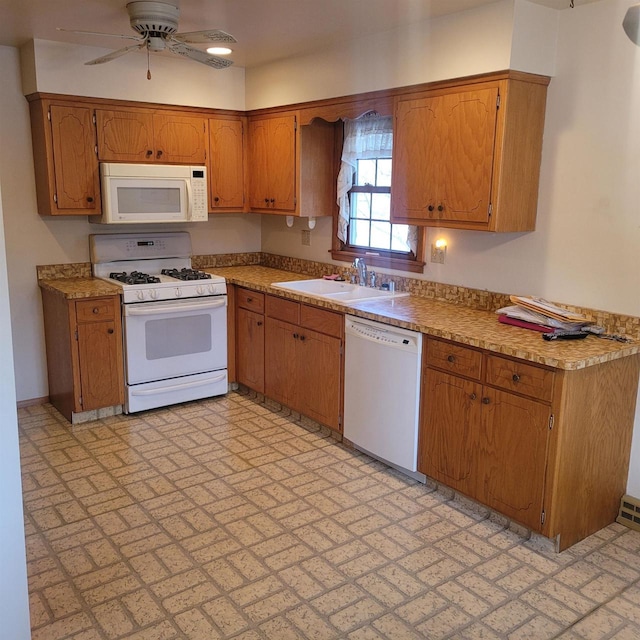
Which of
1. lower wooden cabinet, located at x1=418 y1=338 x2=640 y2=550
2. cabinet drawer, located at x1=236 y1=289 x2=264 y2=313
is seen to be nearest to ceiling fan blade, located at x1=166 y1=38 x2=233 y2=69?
cabinet drawer, located at x1=236 y1=289 x2=264 y2=313

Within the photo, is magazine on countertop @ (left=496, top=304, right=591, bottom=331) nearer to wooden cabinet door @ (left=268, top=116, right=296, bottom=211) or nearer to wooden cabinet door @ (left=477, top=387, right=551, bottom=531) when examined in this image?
wooden cabinet door @ (left=477, top=387, right=551, bottom=531)

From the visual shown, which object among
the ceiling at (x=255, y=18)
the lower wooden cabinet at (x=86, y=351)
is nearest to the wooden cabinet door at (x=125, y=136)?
the ceiling at (x=255, y=18)

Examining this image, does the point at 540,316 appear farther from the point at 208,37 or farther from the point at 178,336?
the point at 178,336

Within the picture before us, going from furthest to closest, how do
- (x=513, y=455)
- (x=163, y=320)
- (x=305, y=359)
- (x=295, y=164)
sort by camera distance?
(x=295, y=164)
(x=163, y=320)
(x=305, y=359)
(x=513, y=455)

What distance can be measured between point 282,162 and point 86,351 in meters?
1.92

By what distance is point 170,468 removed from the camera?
3.46 m

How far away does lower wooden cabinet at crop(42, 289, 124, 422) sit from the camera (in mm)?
3953

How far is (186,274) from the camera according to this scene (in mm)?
4516

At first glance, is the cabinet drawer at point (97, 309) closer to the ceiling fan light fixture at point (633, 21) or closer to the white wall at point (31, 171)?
the white wall at point (31, 171)

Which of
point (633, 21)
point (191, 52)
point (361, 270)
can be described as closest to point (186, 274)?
point (361, 270)

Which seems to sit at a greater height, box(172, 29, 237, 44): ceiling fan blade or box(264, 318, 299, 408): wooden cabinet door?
box(172, 29, 237, 44): ceiling fan blade

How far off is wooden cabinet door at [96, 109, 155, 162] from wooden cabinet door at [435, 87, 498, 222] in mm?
2183

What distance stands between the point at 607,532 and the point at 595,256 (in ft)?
4.32

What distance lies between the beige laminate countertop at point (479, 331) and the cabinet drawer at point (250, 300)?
0.17 meters
